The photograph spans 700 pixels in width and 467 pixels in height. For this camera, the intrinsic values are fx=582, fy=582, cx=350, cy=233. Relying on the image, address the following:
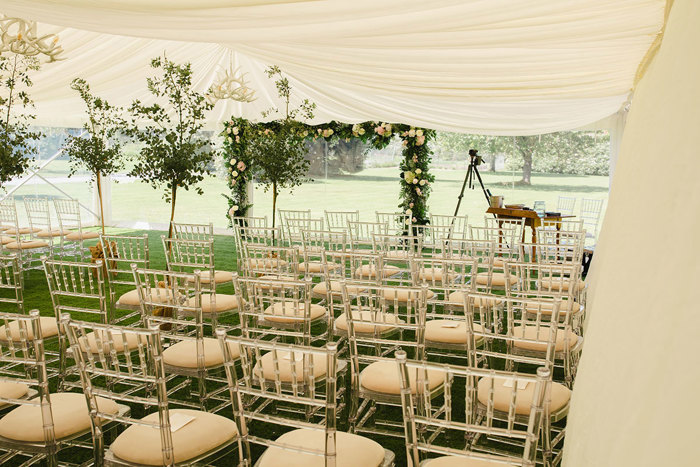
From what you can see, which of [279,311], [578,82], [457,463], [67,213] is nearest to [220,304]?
[279,311]

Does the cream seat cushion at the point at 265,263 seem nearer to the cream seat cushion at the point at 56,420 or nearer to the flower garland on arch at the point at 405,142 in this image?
the cream seat cushion at the point at 56,420

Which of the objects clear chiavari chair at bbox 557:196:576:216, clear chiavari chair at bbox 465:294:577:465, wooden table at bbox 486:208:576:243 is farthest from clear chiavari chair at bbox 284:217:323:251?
clear chiavari chair at bbox 557:196:576:216

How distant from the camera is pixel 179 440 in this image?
8.45 feet

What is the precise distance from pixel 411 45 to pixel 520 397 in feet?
8.16

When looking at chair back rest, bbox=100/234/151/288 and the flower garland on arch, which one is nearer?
chair back rest, bbox=100/234/151/288

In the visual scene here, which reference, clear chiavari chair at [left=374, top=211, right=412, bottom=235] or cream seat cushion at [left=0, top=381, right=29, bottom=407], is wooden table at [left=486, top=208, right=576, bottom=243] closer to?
clear chiavari chair at [left=374, top=211, right=412, bottom=235]

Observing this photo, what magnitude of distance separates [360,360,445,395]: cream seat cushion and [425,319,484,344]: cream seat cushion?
0.56 metres

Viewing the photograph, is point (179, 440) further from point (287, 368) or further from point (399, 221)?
point (399, 221)

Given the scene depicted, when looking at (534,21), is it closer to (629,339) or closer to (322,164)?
(629,339)

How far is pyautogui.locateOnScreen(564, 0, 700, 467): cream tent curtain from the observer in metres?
1.25

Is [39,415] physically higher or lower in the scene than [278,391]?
lower

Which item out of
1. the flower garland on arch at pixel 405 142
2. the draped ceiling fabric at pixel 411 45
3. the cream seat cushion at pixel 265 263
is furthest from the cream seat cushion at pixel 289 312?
the flower garland on arch at pixel 405 142

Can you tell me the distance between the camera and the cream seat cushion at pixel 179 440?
2494 mm

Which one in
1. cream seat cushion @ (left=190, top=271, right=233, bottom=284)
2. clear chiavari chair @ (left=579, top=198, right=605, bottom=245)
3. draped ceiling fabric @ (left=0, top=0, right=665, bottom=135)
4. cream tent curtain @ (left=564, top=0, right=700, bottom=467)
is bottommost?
cream seat cushion @ (left=190, top=271, right=233, bottom=284)
